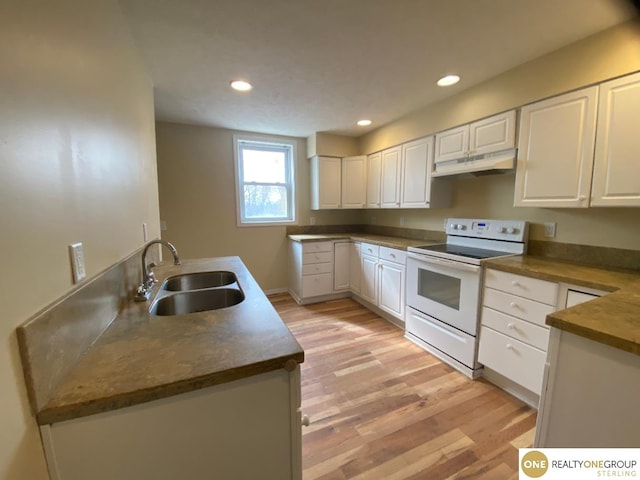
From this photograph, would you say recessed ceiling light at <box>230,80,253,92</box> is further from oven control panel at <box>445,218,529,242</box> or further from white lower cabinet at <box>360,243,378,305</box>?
oven control panel at <box>445,218,529,242</box>

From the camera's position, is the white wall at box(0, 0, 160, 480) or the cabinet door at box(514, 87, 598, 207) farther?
the cabinet door at box(514, 87, 598, 207)

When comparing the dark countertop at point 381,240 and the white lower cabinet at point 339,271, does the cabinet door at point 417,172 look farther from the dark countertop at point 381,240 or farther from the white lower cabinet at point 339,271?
the white lower cabinet at point 339,271

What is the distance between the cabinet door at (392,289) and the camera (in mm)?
2799

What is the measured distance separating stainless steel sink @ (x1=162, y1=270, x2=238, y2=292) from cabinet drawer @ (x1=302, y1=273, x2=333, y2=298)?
5.82ft

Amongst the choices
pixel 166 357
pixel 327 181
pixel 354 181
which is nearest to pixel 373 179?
pixel 354 181

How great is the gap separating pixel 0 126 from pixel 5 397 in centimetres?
52

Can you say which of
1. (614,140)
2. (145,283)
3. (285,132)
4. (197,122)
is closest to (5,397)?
(145,283)

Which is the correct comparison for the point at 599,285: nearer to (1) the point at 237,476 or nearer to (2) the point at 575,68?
(2) the point at 575,68

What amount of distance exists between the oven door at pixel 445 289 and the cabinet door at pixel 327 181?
162cm

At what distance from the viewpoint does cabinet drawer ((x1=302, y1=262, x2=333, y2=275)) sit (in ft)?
11.7

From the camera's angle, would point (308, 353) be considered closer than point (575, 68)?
No

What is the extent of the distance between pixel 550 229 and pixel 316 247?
2.40m

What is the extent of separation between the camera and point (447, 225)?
2787mm

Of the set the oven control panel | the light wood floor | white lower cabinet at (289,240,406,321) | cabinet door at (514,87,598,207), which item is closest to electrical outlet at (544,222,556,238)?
the oven control panel
